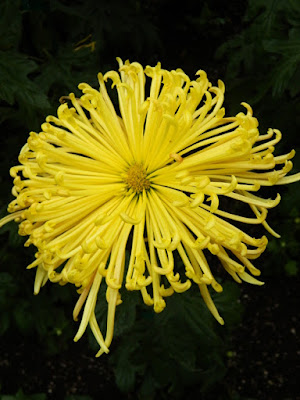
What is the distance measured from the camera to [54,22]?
2436 mm

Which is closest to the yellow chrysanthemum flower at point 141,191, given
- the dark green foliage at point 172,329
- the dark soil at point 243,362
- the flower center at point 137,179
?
the flower center at point 137,179

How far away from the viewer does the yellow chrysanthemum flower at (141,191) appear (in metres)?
1.39

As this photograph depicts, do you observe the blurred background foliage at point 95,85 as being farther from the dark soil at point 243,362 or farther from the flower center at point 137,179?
the flower center at point 137,179

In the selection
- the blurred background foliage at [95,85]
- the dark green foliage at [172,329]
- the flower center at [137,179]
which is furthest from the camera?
the blurred background foliage at [95,85]

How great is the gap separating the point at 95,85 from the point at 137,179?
2.27ft

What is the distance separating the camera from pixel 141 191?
1.56 metres

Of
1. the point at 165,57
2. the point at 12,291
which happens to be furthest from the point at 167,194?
the point at 165,57

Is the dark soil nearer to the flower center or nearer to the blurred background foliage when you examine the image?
the blurred background foliage

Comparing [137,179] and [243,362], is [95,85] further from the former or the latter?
[243,362]

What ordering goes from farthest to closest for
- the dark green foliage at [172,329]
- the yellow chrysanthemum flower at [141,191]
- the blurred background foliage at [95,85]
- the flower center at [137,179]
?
the blurred background foliage at [95,85] < the dark green foliage at [172,329] < the flower center at [137,179] < the yellow chrysanthemum flower at [141,191]

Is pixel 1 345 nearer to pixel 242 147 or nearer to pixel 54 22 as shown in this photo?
pixel 54 22

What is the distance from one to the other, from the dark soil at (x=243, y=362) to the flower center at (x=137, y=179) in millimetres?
1873

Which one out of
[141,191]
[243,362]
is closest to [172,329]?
[141,191]

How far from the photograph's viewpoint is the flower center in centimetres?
153
